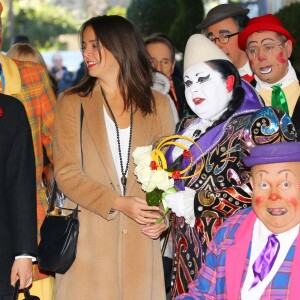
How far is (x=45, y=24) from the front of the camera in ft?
66.5

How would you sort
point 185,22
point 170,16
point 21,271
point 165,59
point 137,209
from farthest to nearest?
point 170,16
point 185,22
point 165,59
point 137,209
point 21,271

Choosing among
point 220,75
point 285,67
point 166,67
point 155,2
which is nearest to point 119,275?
point 220,75

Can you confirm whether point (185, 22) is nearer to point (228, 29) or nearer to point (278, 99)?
point (228, 29)

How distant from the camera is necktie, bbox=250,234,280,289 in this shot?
13.6ft

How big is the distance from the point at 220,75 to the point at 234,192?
2.48 feet

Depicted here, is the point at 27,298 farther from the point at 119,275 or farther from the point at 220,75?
the point at 220,75

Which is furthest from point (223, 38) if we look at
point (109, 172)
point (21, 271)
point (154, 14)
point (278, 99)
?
point (154, 14)

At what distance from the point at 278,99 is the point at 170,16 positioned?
442 inches

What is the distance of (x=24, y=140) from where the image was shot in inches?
197

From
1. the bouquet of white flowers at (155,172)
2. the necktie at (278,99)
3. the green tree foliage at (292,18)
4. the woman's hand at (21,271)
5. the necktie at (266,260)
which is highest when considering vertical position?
the green tree foliage at (292,18)

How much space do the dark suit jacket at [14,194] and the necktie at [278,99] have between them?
166 cm

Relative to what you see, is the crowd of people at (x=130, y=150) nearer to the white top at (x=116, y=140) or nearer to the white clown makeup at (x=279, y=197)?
the white top at (x=116, y=140)

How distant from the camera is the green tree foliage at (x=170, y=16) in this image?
1623 centimetres

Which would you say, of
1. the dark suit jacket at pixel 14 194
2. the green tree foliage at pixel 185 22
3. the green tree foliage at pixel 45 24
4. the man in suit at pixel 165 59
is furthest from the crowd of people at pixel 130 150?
the green tree foliage at pixel 45 24
